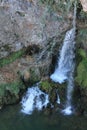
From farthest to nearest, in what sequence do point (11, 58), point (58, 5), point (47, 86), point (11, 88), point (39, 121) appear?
point (11, 58), point (47, 86), point (11, 88), point (58, 5), point (39, 121)

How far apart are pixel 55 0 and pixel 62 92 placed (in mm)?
4325

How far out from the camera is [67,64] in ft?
59.1

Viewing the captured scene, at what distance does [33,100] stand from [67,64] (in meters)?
2.59

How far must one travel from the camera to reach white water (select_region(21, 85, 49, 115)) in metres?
16.6

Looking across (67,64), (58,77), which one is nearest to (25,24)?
(67,64)

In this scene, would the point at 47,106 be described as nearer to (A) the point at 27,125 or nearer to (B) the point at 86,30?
(A) the point at 27,125

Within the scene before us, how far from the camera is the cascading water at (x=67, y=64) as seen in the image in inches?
683

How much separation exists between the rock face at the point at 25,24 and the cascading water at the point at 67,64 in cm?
58

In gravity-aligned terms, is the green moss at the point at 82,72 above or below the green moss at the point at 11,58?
below

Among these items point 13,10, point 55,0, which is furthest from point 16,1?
point 55,0

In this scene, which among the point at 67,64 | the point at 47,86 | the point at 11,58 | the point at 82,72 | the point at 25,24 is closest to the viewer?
the point at 82,72

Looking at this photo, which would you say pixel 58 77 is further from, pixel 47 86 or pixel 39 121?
pixel 39 121

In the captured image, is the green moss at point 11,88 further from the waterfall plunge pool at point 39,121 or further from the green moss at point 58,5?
the green moss at point 58,5

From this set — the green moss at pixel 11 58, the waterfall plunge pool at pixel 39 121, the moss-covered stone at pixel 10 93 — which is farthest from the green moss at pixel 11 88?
the green moss at pixel 11 58
